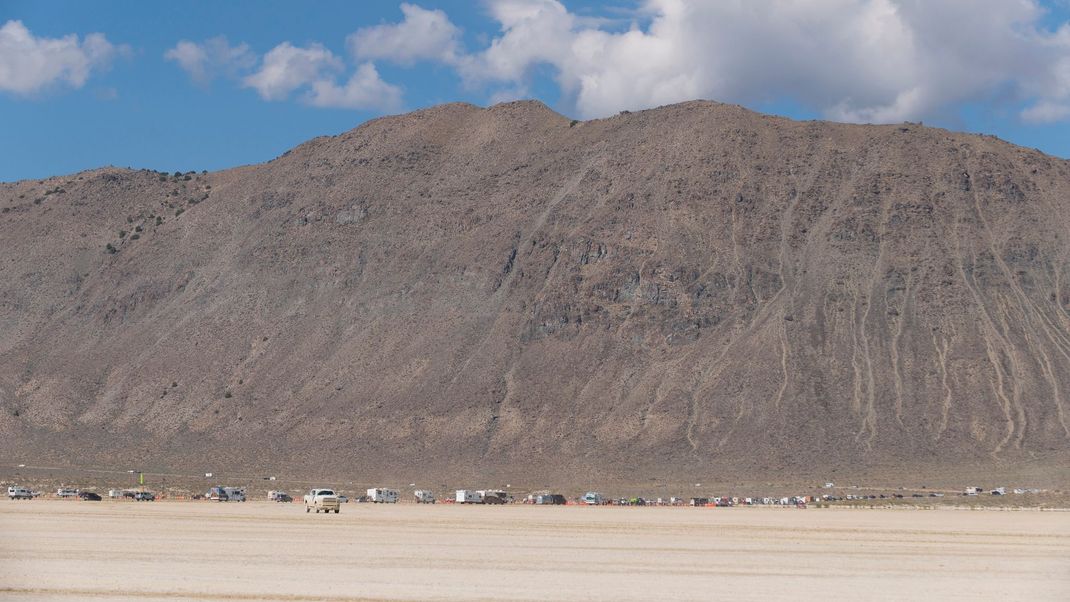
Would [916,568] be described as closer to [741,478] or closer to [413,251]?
[741,478]

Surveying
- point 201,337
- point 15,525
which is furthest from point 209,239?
point 15,525

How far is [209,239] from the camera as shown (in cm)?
16500

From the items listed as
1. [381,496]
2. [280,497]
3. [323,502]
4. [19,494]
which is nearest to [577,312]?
[381,496]

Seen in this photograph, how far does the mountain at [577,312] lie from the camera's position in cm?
11838

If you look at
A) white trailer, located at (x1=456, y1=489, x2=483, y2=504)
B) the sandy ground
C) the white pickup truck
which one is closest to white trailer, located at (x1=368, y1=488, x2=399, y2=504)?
white trailer, located at (x1=456, y1=489, x2=483, y2=504)

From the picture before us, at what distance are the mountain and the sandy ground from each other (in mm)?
46749

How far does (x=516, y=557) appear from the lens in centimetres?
4341

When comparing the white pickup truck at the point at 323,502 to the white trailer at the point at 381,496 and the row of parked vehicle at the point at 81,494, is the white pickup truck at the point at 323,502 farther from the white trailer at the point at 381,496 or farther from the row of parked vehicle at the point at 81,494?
the row of parked vehicle at the point at 81,494

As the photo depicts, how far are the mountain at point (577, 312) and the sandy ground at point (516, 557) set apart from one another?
46749 millimetres

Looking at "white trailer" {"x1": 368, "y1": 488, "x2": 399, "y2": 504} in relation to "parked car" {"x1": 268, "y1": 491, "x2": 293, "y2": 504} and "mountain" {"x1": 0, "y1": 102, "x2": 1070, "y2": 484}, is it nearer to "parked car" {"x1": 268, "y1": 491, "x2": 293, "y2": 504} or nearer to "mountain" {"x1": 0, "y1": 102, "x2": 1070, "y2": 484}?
"parked car" {"x1": 268, "y1": 491, "x2": 293, "y2": 504}

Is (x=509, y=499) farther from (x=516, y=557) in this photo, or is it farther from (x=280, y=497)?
(x=516, y=557)

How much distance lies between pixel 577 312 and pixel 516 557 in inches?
3601

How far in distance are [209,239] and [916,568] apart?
134 meters

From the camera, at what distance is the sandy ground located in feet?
111
